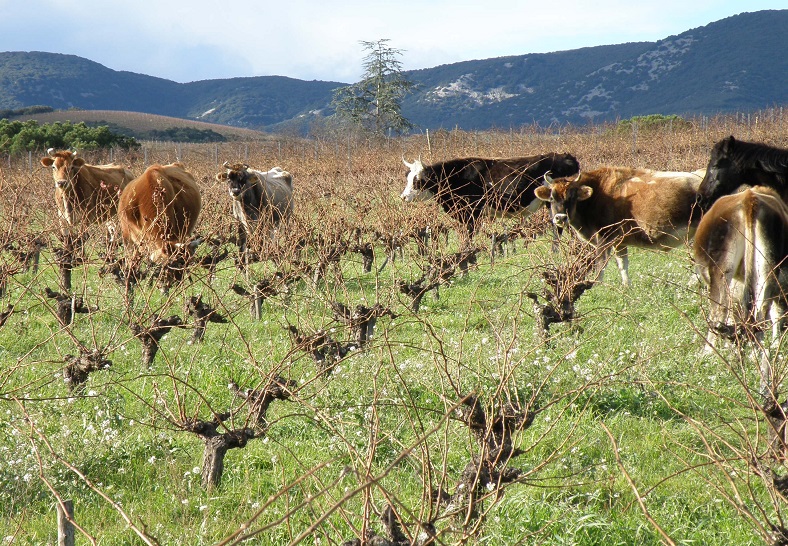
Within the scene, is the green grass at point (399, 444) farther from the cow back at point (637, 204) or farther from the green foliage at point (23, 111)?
the green foliage at point (23, 111)

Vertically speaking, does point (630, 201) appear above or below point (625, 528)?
above

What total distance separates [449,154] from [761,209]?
24462mm

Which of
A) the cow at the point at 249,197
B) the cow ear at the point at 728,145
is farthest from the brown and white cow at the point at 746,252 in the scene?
the cow at the point at 249,197

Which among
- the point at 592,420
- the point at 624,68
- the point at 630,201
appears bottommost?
the point at 592,420

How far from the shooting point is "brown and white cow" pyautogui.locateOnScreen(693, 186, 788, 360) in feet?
19.3

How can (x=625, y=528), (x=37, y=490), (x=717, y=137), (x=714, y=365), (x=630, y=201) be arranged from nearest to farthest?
(x=625, y=528), (x=37, y=490), (x=714, y=365), (x=630, y=201), (x=717, y=137)

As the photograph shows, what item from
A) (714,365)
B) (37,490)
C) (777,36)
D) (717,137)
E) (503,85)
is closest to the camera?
(37,490)

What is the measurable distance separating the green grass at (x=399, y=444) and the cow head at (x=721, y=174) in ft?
7.66

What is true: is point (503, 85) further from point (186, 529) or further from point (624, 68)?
point (186, 529)

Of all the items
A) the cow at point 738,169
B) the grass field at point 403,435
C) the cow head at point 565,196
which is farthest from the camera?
the cow head at point 565,196

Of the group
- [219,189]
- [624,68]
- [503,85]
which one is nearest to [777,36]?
[624,68]

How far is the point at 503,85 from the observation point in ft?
563

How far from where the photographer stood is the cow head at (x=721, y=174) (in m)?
8.85

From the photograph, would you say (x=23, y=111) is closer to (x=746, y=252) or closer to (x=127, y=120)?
(x=127, y=120)
